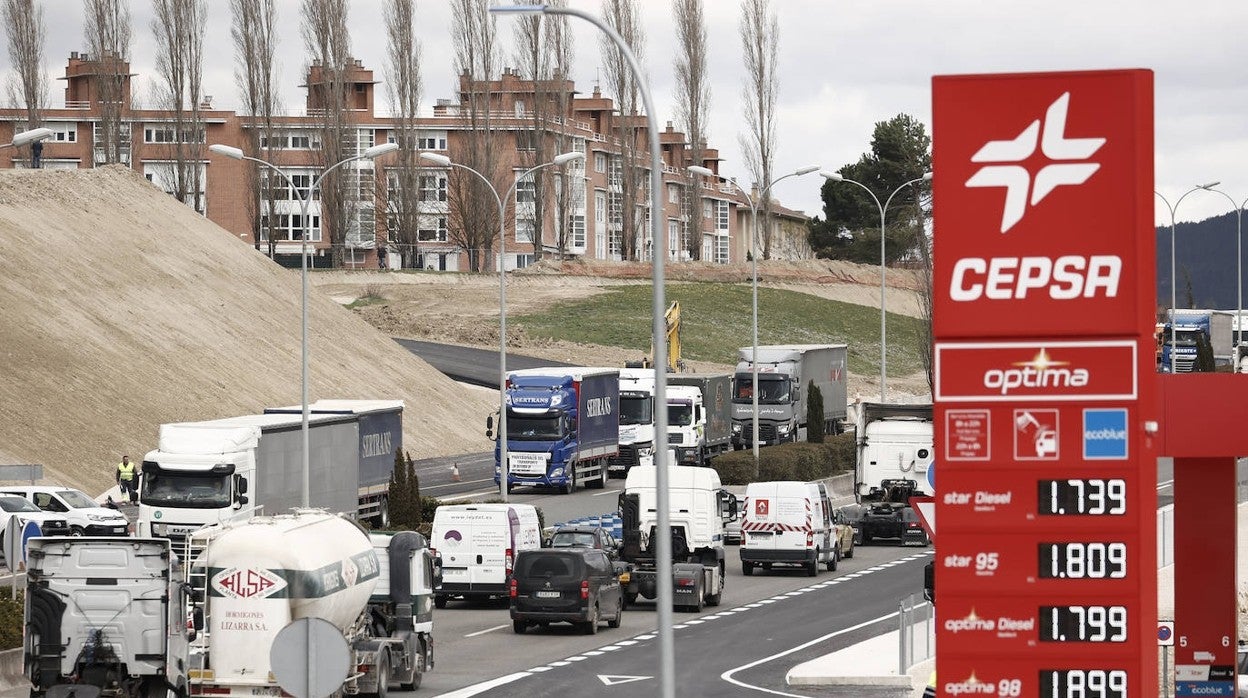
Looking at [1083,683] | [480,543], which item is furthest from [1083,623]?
[480,543]

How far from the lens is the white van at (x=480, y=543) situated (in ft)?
Answer: 119

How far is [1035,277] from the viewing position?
34.2 ft

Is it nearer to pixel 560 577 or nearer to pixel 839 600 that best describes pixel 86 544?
pixel 560 577

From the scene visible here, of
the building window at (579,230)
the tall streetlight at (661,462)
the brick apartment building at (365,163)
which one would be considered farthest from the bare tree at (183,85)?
the tall streetlight at (661,462)

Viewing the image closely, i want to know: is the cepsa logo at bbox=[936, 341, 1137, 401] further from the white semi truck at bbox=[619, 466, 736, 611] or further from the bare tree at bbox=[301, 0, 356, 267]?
the bare tree at bbox=[301, 0, 356, 267]

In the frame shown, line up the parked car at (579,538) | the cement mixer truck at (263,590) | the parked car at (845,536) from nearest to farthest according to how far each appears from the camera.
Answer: the cement mixer truck at (263,590) → the parked car at (579,538) → the parked car at (845,536)

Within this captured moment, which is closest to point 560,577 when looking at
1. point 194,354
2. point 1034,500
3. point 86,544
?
point 86,544

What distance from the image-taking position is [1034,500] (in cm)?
1055

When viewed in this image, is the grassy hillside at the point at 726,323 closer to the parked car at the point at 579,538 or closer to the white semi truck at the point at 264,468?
the white semi truck at the point at 264,468

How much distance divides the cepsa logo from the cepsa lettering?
0.27 m

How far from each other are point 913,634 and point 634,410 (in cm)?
3562

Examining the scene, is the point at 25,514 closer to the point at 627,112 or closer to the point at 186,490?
the point at 186,490

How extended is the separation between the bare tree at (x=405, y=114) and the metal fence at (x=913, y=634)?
79.1 m

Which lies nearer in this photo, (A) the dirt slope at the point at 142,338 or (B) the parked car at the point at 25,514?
(B) the parked car at the point at 25,514
